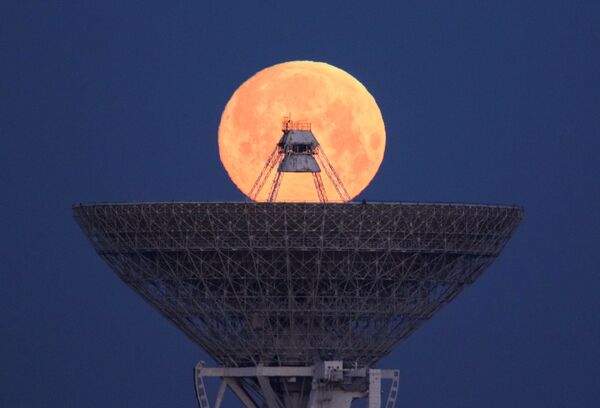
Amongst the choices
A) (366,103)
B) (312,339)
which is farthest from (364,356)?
(366,103)

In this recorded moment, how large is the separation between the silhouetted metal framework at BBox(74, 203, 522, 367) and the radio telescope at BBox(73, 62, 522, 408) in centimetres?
5

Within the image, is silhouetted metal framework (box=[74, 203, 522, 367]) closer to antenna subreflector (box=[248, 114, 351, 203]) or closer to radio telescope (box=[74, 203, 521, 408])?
radio telescope (box=[74, 203, 521, 408])

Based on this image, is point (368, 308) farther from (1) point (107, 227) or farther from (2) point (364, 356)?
(1) point (107, 227)

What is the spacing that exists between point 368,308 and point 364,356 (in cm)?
295

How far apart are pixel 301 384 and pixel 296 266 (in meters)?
6.36

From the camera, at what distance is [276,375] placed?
337 ft

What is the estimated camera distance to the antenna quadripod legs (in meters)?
102

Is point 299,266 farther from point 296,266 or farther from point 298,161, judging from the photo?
point 298,161

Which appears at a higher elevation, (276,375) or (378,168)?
(378,168)

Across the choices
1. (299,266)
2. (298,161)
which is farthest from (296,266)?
(298,161)

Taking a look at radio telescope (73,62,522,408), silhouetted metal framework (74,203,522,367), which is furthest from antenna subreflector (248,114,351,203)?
silhouetted metal framework (74,203,522,367)

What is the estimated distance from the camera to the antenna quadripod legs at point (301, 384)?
10238 cm

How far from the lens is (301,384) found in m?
104

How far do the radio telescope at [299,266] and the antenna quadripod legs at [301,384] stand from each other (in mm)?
50
